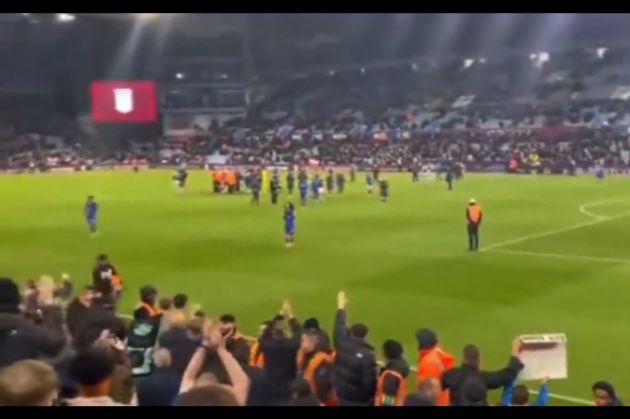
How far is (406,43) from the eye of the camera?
29719 millimetres

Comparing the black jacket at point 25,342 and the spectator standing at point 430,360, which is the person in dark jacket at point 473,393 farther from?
the black jacket at point 25,342

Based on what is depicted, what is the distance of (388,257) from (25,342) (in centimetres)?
1259

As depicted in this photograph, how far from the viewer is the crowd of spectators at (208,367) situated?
363cm

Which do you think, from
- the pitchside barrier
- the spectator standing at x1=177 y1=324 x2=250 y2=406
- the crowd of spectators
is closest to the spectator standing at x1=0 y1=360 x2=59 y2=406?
the crowd of spectators

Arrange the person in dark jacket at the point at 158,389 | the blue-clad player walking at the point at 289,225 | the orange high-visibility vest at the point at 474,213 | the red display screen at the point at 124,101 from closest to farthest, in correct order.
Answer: the person in dark jacket at the point at 158,389
the orange high-visibility vest at the point at 474,213
the blue-clad player walking at the point at 289,225
the red display screen at the point at 124,101

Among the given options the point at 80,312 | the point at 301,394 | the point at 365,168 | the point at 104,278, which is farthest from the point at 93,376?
the point at 365,168

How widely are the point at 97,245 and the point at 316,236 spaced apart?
15.3 ft

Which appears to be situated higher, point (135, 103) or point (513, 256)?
point (135, 103)

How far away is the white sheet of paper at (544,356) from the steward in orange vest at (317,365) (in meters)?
1.32

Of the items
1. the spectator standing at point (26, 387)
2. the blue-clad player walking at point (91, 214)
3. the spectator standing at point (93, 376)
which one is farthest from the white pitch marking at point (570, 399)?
the blue-clad player walking at point (91, 214)

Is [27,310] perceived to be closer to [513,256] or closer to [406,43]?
[513,256]

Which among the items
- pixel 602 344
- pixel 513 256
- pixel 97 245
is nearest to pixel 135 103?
pixel 97 245

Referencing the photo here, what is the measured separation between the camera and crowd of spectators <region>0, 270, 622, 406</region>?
3627 mm

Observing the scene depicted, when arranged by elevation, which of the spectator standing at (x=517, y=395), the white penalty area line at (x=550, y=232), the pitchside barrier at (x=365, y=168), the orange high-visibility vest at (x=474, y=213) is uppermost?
the pitchside barrier at (x=365, y=168)
